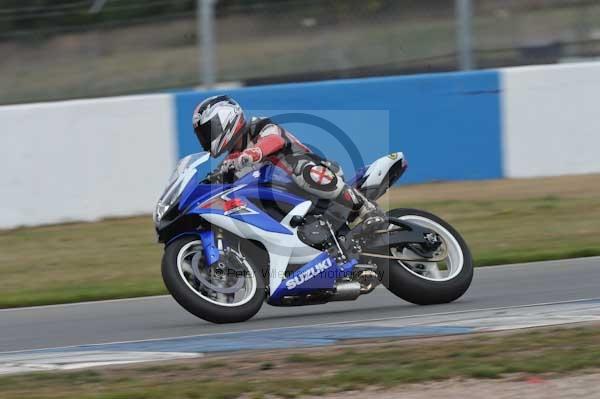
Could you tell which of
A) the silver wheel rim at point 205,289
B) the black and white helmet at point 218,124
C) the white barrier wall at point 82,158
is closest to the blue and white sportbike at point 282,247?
the silver wheel rim at point 205,289

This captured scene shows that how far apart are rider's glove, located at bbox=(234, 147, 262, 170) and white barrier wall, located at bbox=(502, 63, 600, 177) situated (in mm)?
6351

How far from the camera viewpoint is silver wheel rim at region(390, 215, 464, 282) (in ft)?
24.4

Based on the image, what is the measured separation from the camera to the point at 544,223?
11.0 m

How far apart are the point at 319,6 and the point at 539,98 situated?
2683 millimetres

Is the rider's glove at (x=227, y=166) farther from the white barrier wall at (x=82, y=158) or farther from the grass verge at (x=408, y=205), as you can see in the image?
the white barrier wall at (x=82, y=158)

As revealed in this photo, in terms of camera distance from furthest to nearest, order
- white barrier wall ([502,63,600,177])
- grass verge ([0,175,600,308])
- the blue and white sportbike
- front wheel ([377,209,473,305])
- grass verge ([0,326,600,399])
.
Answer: white barrier wall ([502,63,600,177])
grass verge ([0,175,600,308])
front wheel ([377,209,473,305])
the blue and white sportbike
grass verge ([0,326,600,399])

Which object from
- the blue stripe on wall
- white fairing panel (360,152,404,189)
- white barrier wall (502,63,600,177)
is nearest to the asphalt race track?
white fairing panel (360,152,404,189)

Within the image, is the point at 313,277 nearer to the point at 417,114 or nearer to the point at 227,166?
the point at 227,166

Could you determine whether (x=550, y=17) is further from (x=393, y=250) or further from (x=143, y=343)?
(x=143, y=343)

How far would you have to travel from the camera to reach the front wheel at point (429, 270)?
735cm

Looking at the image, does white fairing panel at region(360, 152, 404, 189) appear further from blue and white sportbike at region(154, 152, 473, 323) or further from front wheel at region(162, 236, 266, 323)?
front wheel at region(162, 236, 266, 323)

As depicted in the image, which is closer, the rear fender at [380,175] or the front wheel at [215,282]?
the front wheel at [215,282]

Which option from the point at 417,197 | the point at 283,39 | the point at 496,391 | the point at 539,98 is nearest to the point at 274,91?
the point at 283,39

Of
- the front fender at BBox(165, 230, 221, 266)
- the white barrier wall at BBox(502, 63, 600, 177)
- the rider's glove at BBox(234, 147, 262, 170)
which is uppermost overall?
the white barrier wall at BBox(502, 63, 600, 177)
